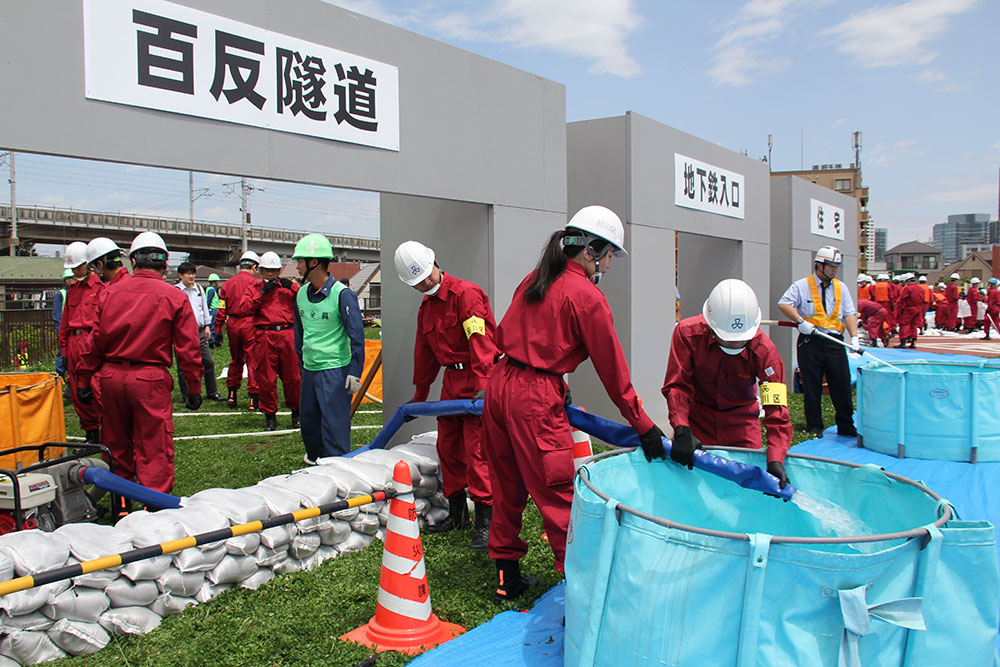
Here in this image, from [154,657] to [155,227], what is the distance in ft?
163

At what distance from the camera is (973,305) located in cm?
2566

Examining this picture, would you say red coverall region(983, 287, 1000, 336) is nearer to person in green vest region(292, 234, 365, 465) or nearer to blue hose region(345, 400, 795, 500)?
person in green vest region(292, 234, 365, 465)

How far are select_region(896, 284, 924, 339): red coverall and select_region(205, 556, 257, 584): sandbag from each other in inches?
777

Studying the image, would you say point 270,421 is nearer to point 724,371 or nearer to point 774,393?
point 724,371

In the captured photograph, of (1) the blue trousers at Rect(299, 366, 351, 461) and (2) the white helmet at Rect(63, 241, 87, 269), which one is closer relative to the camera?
(1) the blue trousers at Rect(299, 366, 351, 461)

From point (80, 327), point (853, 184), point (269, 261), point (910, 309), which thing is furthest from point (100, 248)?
point (853, 184)

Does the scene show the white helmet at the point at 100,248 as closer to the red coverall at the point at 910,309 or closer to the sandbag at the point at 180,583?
the sandbag at the point at 180,583

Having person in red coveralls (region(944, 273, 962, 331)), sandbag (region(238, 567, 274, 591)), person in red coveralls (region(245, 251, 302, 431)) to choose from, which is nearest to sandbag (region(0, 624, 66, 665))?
sandbag (region(238, 567, 274, 591))

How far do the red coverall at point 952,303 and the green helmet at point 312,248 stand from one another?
2678cm

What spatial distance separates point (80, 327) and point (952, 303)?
28390mm

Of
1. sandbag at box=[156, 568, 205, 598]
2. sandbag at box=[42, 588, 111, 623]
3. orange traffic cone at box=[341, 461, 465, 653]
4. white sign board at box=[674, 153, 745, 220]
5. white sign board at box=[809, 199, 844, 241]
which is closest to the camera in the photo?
sandbag at box=[42, 588, 111, 623]

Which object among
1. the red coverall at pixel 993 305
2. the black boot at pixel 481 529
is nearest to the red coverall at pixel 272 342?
the black boot at pixel 481 529

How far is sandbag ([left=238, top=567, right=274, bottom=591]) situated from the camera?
3.66m

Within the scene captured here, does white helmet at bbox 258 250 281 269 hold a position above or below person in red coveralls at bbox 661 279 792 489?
above
